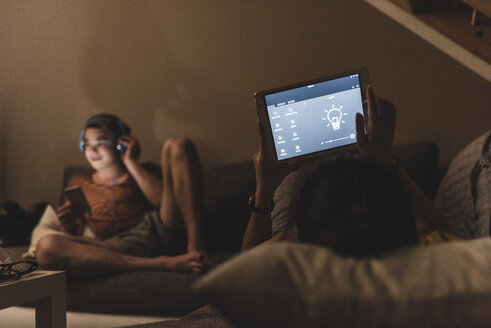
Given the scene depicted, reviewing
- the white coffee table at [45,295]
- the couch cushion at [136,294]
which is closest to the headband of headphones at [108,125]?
the couch cushion at [136,294]

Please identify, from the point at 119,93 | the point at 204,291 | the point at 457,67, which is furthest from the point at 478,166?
the point at 119,93

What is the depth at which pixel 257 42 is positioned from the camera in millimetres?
2605

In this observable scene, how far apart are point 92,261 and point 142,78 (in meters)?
1.34

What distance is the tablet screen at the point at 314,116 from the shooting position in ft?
4.47

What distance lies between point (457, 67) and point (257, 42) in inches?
40.0

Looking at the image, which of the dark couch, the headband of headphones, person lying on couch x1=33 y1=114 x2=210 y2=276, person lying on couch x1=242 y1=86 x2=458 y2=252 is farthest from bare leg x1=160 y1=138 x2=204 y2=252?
person lying on couch x1=242 y1=86 x2=458 y2=252

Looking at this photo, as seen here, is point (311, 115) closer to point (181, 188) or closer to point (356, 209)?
point (181, 188)

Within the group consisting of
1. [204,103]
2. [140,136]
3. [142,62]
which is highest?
[142,62]

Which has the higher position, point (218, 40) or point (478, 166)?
point (218, 40)

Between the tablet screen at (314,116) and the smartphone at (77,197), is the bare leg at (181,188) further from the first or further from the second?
the tablet screen at (314,116)

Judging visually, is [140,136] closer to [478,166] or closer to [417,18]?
[417,18]

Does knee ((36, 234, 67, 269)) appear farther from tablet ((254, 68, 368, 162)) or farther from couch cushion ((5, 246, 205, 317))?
tablet ((254, 68, 368, 162))

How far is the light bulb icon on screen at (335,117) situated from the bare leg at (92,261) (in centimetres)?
75

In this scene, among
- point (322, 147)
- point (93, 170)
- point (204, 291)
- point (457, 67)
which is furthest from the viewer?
point (93, 170)
